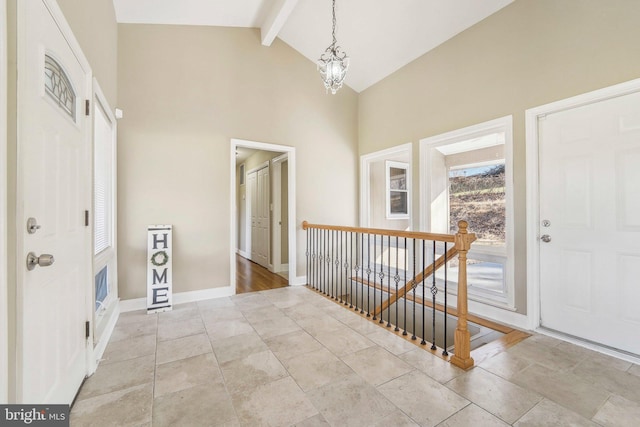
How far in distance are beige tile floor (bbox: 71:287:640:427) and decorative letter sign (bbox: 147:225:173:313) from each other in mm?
446

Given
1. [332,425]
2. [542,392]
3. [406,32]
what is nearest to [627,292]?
[542,392]

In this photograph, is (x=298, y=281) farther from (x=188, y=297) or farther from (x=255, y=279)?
(x=188, y=297)

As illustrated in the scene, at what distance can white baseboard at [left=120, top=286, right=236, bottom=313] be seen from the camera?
10.4 feet

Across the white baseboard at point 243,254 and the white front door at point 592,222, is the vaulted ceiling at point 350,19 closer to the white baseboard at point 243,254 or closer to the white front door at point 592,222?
the white front door at point 592,222

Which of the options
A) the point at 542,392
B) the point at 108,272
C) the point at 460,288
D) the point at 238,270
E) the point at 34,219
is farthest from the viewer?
the point at 238,270

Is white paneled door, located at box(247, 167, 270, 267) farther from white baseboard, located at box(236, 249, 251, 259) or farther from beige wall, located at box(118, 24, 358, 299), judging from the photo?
beige wall, located at box(118, 24, 358, 299)

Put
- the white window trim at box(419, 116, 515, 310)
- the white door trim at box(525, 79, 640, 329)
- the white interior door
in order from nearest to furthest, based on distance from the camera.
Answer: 1. the white door trim at box(525, 79, 640, 329)
2. the white window trim at box(419, 116, 515, 310)
3. the white interior door

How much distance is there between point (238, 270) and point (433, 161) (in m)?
3.88

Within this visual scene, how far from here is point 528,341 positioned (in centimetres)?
248

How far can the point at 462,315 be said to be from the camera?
213 cm

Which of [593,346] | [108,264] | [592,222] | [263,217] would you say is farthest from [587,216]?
[263,217]

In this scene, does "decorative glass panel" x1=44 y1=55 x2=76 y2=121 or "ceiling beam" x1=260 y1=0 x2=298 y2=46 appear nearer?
"decorative glass panel" x1=44 y1=55 x2=76 y2=121

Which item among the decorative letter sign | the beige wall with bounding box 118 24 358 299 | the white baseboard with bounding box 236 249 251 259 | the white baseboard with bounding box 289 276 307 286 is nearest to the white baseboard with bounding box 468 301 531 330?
the white baseboard with bounding box 289 276 307 286

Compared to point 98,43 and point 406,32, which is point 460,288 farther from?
point 98,43
